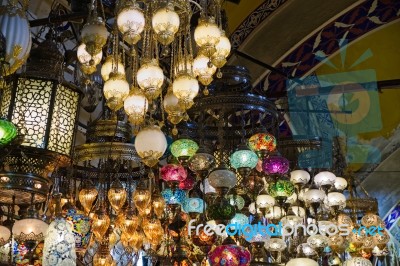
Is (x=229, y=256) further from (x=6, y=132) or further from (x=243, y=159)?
(x=6, y=132)

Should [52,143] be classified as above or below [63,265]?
above

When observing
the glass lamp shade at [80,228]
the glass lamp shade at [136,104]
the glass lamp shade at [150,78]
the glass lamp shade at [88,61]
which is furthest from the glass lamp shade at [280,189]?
the glass lamp shade at [88,61]

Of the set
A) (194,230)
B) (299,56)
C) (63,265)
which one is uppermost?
(299,56)

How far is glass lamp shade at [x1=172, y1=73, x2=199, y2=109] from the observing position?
130 inches

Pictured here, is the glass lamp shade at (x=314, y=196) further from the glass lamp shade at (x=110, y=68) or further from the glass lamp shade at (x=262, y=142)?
the glass lamp shade at (x=110, y=68)

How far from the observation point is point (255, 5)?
22.6ft

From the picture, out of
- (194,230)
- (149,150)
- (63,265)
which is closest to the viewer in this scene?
(63,265)

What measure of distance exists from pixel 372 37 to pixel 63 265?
5.68 m

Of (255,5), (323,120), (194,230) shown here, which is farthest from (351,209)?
(194,230)

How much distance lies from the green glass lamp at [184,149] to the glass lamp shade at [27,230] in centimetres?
114

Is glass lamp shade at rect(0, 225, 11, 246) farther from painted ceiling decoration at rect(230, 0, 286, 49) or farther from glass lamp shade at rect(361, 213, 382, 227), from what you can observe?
painted ceiling decoration at rect(230, 0, 286, 49)

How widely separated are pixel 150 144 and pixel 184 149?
3.10ft

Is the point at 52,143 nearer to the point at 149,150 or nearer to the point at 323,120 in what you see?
the point at 149,150

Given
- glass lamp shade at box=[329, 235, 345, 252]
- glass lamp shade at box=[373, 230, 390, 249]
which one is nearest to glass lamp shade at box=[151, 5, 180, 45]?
glass lamp shade at box=[329, 235, 345, 252]
